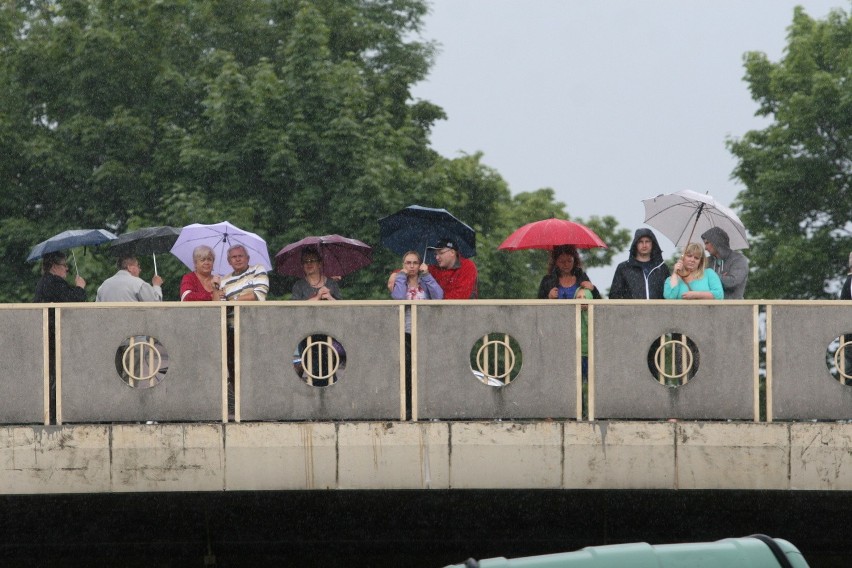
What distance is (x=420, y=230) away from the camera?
14031 millimetres

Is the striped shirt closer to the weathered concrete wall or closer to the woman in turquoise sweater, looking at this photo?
the weathered concrete wall

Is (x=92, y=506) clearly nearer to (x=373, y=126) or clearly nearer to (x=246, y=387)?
(x=246, y=387)

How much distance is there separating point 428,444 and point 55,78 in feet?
58.6

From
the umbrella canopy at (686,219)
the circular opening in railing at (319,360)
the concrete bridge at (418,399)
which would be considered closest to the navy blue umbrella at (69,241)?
the concrete bridge at (418,399)

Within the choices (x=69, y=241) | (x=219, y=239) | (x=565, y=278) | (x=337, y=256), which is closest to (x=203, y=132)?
(x=69, y=241)

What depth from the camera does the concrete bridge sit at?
43.1 ft

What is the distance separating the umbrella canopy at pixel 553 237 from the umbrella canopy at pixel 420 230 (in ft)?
1.48

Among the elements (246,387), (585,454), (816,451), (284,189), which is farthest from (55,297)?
(284,189)

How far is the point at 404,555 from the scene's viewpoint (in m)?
16.1

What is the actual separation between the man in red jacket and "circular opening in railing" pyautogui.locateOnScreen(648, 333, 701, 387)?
4.98 feet

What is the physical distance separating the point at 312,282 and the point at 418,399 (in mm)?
1284

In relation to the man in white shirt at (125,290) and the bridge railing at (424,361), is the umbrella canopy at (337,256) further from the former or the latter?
the man in white shirt at (125,290)

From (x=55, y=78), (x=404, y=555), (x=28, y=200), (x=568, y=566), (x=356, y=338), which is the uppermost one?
(x=55, y=78)

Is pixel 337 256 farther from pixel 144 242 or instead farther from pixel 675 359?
pixel 675 359
